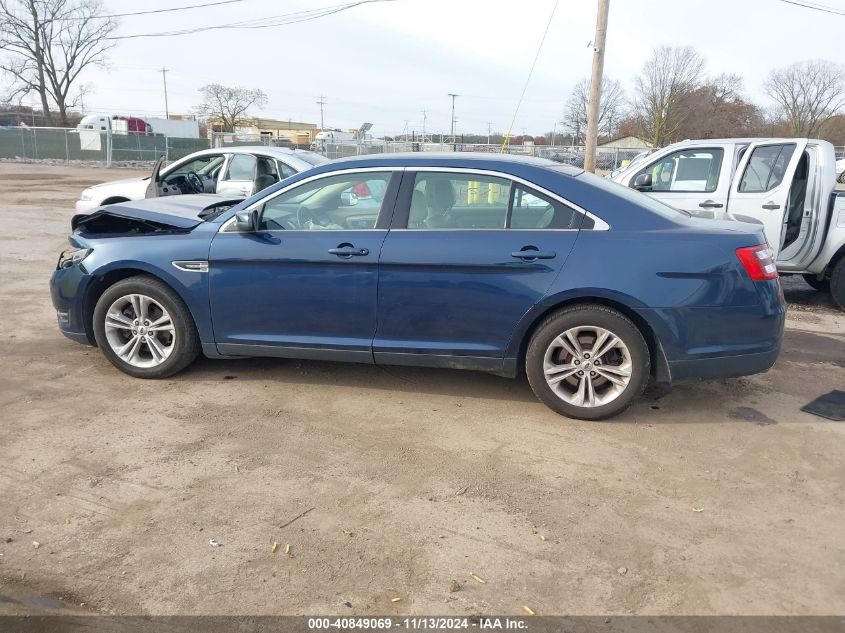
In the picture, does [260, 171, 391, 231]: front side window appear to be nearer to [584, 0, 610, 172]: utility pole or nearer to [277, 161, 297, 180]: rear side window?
[277, 161, 297, 180]: rear side window

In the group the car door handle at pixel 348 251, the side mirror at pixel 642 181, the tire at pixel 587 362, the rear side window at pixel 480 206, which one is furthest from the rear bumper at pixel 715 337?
the side mirror at pixel 642 181

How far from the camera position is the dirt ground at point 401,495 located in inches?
108

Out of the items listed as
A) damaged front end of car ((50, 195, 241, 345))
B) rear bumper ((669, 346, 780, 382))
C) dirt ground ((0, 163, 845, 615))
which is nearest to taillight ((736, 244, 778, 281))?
rear bumper ((669, 346, 780, 382))

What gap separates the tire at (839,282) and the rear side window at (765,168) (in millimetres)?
1152

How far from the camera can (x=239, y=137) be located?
32969 millimetres

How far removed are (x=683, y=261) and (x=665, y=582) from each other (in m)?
2.02

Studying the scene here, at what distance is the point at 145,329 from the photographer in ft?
16.2

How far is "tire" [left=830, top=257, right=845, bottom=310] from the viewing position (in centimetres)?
761

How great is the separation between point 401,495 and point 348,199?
2.17 m

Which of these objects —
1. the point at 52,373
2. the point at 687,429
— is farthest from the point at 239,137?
the point at 687,429

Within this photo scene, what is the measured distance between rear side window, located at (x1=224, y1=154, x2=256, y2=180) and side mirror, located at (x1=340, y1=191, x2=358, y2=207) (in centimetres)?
551

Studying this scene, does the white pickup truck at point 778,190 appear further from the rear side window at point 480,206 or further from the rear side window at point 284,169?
the rear side window at point 284,169

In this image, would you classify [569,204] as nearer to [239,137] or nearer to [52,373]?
[52,373]

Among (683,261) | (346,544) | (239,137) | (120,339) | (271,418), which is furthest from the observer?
(239,137)
